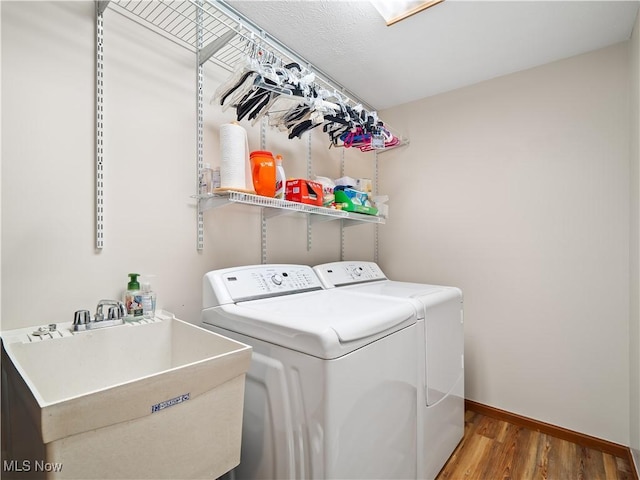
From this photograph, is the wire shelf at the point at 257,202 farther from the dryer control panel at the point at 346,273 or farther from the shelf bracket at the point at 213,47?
the shelf bracket at the point at 213,47

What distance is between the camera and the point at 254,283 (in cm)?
154

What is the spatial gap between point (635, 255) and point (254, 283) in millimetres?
1969

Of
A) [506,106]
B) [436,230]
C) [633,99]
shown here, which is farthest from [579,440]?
[506,106]

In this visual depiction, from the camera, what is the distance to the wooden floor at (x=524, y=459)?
5.53 feet

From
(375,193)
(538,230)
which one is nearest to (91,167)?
(375,193)

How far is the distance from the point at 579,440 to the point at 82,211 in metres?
2.92

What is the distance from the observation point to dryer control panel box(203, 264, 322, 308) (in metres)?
1.42

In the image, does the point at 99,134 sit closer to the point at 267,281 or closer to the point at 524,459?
the point at 267,281

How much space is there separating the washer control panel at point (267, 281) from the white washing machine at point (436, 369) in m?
0.15

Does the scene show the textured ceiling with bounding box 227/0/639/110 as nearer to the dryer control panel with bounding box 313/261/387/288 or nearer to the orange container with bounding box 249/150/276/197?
the orange container with bounding box 249/150/276/197

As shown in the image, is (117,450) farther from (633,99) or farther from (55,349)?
(633,99)

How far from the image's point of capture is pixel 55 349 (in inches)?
41.0

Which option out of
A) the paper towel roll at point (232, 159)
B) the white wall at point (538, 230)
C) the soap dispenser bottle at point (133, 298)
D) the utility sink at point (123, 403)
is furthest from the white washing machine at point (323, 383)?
the white wall at point (538, 230)

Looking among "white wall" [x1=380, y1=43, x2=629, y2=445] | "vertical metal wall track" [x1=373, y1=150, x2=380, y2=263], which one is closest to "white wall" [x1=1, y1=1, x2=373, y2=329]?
"vertical metal wall track" [x1=373, y1=150, x2=380, y2=263]
